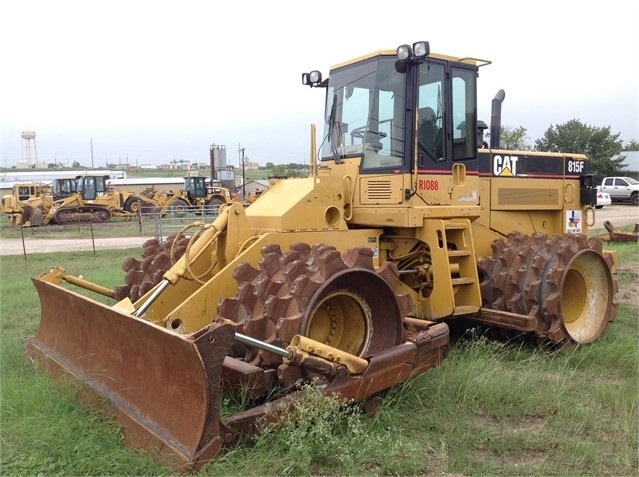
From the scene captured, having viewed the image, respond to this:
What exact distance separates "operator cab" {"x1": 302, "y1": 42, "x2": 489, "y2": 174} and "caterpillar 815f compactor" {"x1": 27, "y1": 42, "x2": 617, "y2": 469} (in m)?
0.02

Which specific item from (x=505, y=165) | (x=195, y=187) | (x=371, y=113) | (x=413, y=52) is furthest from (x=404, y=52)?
(x=195, y=187)

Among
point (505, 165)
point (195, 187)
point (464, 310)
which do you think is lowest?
point (464, 310)

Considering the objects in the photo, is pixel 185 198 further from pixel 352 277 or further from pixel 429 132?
pixel 352 277

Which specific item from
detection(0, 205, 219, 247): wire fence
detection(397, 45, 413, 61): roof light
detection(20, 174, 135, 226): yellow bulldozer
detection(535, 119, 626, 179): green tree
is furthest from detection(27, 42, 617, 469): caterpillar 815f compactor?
detection(535, 119, 626, 179): green tree

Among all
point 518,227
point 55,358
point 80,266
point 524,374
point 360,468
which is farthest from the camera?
point 80,266

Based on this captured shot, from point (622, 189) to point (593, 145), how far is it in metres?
7.21

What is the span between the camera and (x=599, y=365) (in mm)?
5922

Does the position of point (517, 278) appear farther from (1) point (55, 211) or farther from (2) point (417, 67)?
(1) point (55, 211)

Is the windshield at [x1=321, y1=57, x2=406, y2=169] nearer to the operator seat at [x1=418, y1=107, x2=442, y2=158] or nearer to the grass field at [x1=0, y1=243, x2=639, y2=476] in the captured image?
the operator seat at [x1=418, y1=107, x2=442, y2=158]

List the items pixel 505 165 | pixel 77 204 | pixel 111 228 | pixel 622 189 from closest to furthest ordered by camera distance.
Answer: pixel 505 165 < pixel 111 228 < pixel 77 204 < pixel 622 189

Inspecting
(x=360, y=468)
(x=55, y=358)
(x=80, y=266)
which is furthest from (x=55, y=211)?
(x=360, y=468)

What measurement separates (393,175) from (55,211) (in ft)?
94.1

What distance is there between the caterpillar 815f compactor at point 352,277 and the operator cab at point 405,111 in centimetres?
2

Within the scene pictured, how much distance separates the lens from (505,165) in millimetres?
7109
